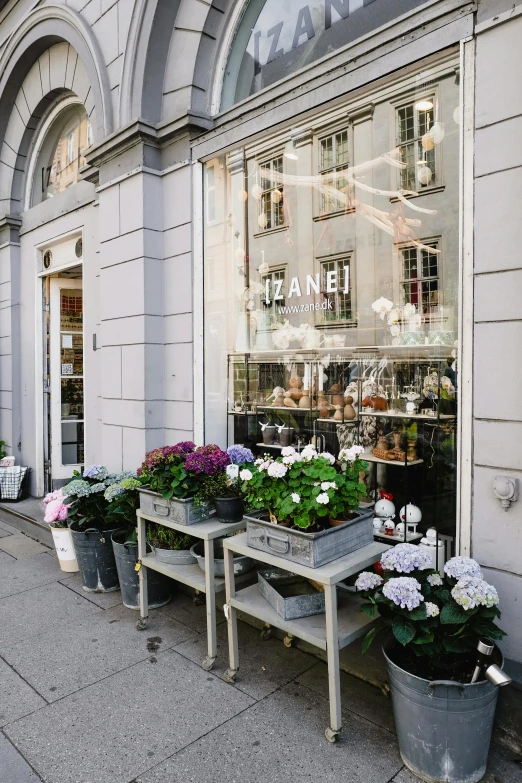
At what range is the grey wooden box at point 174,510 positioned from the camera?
140 inches

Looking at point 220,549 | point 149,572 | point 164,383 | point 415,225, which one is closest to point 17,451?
point 164,383

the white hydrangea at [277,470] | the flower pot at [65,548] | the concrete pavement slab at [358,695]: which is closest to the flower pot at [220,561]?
the concrete pavement slab at [358,695]

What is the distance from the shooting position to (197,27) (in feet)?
15.5

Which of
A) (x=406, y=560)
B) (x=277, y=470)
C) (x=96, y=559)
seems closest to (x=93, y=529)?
(x=96, y=559)

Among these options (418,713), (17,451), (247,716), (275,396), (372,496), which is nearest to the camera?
(418,713)

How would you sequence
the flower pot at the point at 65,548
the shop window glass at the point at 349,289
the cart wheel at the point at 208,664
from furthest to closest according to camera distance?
the flower pot at the point at 65,548
the shop window glass at the point at 349,289
the cart wheel at the point at 208,664

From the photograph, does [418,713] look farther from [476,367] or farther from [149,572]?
[149,572]

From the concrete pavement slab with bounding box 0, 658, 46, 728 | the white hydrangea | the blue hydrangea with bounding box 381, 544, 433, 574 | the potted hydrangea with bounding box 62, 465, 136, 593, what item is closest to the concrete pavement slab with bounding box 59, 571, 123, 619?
the potted hydrangea with bounding box 62, 465, 136, 593

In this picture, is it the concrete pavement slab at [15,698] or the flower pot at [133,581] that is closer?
the concrete pavement slab at [15,698]

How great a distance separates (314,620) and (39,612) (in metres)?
2.50

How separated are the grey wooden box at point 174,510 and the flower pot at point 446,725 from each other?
1.59 m

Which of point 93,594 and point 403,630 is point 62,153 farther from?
point 403,630

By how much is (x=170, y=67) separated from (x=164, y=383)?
Answer: 2992 mm

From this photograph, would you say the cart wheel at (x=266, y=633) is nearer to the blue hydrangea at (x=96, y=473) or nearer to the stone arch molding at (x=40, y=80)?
the blue hydrangea at (x=96, y=473)
